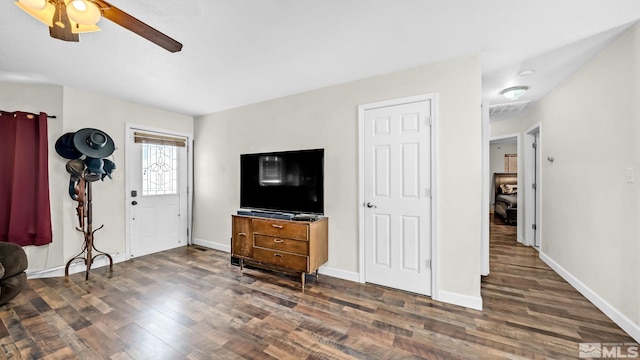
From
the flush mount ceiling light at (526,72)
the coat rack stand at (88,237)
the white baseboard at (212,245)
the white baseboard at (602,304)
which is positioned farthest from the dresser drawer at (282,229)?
the flush mount ceiling light at (526,72)

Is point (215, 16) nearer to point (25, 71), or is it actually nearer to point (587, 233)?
point (25, 71)

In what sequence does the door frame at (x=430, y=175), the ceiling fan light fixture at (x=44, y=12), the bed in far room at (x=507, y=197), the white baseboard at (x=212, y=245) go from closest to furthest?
1. the ceiling fan light fixture at (x=44, y=12)
2. the door frame at (x=430, y=175)
3. the white baseboard at (x=212, y=245)
4. the bed in far room at (x=507, y=197)

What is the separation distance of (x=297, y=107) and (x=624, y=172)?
321 centimetres

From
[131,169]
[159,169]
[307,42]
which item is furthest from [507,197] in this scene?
[131,169]

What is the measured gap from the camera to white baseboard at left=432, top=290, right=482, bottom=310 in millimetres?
2237

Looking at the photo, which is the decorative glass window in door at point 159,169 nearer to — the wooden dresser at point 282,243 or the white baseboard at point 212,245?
the white baseboard at point 212,245

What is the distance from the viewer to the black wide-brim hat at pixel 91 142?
2865mm

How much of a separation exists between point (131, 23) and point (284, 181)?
209 centimetres

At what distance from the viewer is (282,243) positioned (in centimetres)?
284

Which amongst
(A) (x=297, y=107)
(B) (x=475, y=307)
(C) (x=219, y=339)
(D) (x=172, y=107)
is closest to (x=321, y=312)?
(C) (x=219, y=339)

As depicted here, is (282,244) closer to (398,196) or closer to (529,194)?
(398,196)

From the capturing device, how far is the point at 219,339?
1.83m

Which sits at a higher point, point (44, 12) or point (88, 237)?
point (44, 12)

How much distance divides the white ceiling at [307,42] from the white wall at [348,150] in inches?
8.3
